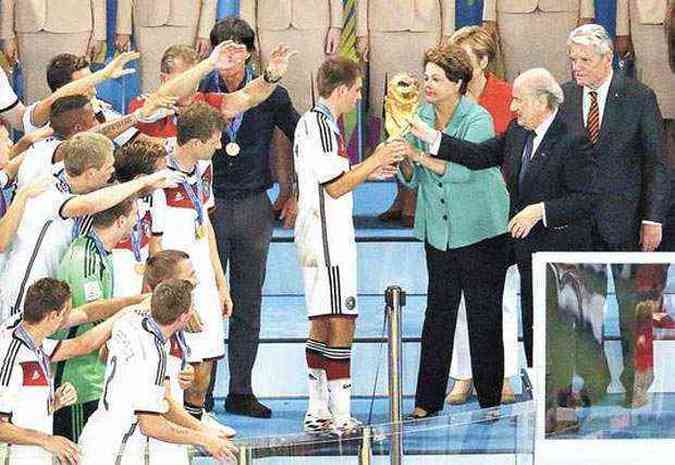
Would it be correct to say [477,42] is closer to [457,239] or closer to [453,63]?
[453,63]

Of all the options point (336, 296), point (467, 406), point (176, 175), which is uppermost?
point (176, 175)

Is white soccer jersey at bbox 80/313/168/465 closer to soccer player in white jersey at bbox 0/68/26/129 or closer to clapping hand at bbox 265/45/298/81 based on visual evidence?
clapping hand at bbox 265/45/298/81

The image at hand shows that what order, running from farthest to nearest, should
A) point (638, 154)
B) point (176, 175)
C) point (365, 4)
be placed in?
point (365, 4) < point (638, 154) < point (176, 175)

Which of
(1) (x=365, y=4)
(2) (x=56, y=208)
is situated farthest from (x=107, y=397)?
(1) (x=365, y=4)

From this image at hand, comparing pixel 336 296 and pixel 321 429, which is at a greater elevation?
pixel 336 296

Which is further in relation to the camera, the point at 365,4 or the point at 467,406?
the point at 365,4

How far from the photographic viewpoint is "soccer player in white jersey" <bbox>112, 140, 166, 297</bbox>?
24.7 feet

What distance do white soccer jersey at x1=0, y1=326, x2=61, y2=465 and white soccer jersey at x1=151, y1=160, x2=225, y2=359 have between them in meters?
1.23

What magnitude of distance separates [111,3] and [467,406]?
12.7 ft

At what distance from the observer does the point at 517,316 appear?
9047mm

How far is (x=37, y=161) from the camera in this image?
8.03 meters

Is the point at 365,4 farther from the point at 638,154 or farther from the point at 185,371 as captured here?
the point at 185,371

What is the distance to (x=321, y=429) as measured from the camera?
8.20 m

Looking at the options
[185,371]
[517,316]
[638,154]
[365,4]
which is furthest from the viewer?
[365,4]
